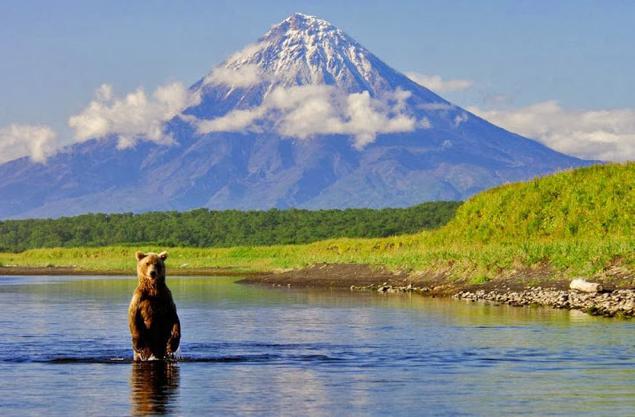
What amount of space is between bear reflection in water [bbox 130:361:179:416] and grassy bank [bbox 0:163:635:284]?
2151 cm

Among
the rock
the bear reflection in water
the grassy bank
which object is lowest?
the bear reflection in water

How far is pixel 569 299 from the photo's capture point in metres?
40.2

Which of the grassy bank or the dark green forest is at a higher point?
the dark green forest

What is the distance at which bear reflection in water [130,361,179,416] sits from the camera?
19562mm

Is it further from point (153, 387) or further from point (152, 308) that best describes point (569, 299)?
point (153, 387)

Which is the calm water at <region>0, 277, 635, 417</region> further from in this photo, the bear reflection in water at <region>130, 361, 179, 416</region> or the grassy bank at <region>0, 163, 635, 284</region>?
the grassy bank at <region>0, 163, 635, 284</region>

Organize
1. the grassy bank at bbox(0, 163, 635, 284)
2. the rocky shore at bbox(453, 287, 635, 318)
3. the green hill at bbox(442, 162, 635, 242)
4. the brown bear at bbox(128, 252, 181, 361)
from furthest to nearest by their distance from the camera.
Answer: the green hill at bbox(442, 162, 635, 242) < the grassy bank at bbox(0, 163, 635, 284) < the rocky shore at bbox(453, 287, 635, 318) < the brown bear at bbox(128, 252, 181, 361)

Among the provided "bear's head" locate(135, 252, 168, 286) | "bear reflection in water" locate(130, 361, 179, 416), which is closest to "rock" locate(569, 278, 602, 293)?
"bear reflection in water" locate(130, 361, 179, 416)

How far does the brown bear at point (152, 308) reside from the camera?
24.7 m

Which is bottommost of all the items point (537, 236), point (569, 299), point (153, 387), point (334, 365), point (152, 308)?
point (153, 387)

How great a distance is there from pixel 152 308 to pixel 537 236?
38.7m

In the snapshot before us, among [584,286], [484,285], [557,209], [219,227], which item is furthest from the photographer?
[219,227]

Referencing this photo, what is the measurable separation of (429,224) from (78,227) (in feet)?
156

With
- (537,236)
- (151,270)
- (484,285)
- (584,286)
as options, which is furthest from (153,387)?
(537,236)
